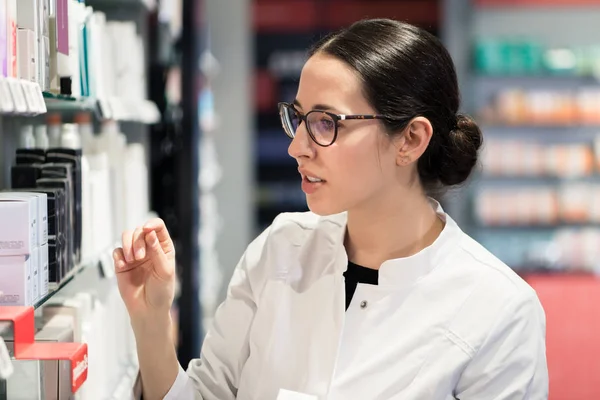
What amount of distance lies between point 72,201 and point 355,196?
0.75m

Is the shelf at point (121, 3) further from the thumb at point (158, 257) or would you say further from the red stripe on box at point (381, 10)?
the red stripe on box at point (381, 10)

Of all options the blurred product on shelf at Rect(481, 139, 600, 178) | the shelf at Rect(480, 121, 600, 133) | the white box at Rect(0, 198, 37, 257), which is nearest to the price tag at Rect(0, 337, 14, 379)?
the white box at Rect(0, 198, 37, 257)

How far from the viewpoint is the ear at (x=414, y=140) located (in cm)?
201

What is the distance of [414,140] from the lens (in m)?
2.04

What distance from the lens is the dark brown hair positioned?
196cm

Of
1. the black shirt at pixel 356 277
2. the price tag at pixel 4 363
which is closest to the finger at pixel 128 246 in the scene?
the price tag at pixel 4 363

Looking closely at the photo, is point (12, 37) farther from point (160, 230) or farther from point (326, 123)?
point (326, 123)

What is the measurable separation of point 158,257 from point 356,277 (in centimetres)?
51

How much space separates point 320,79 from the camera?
195 cm

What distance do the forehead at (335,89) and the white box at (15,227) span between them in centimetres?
66

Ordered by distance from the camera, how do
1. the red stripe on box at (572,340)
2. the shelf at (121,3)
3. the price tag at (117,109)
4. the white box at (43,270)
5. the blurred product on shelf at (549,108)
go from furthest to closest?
1. the blurred product on shelf at (549,108)
2. the red stripe on box at (572,340)
3. the shelf at (121,3)
4. the price tag at (117,109)
5. the white box at (43,270)

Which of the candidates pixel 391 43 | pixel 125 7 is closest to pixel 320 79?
pixel 391 43

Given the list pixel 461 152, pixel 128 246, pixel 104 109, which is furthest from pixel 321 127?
pixel 104 109

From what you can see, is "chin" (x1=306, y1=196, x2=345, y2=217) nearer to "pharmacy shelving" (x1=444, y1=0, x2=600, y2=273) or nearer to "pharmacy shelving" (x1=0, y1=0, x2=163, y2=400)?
"pharmacy shelving" (x1=0, y1=0, x2=163, y2=400)
